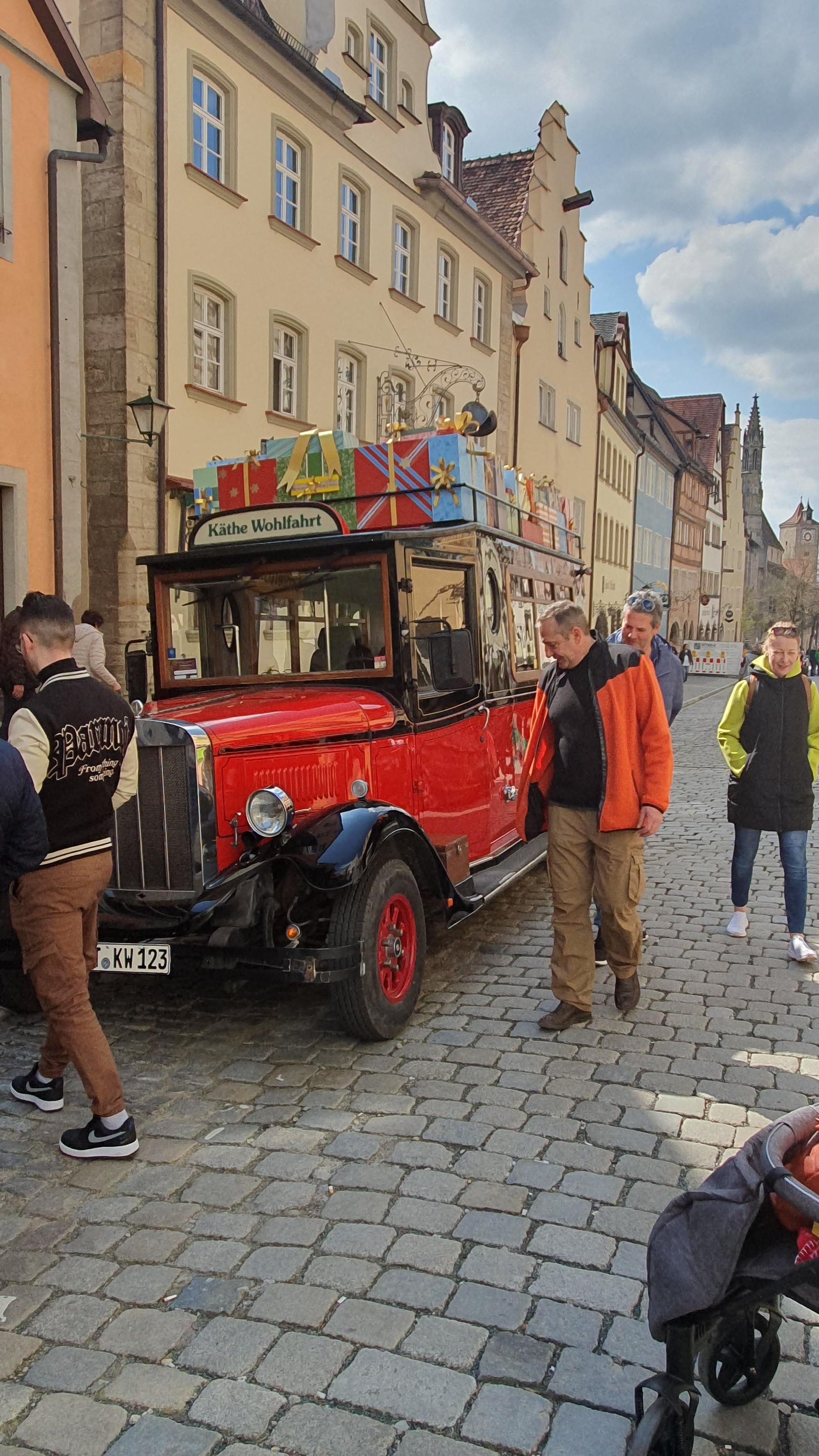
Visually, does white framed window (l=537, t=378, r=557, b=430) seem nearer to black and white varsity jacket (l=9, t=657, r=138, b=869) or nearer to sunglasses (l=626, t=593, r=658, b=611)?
sunglasses (l=626, t=593, r=658, b=611)

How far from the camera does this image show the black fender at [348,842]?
4.27m

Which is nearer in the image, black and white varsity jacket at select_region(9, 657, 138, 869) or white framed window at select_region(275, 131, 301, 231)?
black and white varsity jacket at select_region(9, 657, 138, 869)

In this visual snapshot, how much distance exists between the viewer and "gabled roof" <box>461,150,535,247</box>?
89.2 feet

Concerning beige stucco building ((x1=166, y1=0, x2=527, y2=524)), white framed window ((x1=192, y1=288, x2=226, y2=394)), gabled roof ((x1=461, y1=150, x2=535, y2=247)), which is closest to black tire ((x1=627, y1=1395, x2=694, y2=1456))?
beige stucco building ((x1=166, y1=0, x2=527, y2=524))

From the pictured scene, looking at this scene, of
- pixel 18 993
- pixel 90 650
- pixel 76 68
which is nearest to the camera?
pixel 18 993

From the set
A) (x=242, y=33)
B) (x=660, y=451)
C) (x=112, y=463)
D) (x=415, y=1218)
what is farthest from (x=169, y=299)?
(x=660, y=451)

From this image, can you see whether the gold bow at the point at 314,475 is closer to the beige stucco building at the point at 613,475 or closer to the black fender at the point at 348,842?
the black fender at the point at 348,842

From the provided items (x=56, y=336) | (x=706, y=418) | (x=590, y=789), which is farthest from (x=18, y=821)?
(x=706, y=418)

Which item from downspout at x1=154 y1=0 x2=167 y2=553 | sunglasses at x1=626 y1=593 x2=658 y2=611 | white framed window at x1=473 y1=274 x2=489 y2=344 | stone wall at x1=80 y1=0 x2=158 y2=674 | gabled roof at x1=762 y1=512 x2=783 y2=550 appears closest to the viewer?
sunglasses at x1=626 y1=593 x2=658 y2=611

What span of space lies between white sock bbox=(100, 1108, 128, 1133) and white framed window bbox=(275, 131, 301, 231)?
48.6 feet

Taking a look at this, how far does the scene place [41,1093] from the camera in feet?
13.0

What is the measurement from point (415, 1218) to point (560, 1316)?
594 millimetres

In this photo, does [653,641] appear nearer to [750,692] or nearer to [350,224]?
[750,692]

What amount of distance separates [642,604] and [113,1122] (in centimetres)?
377
